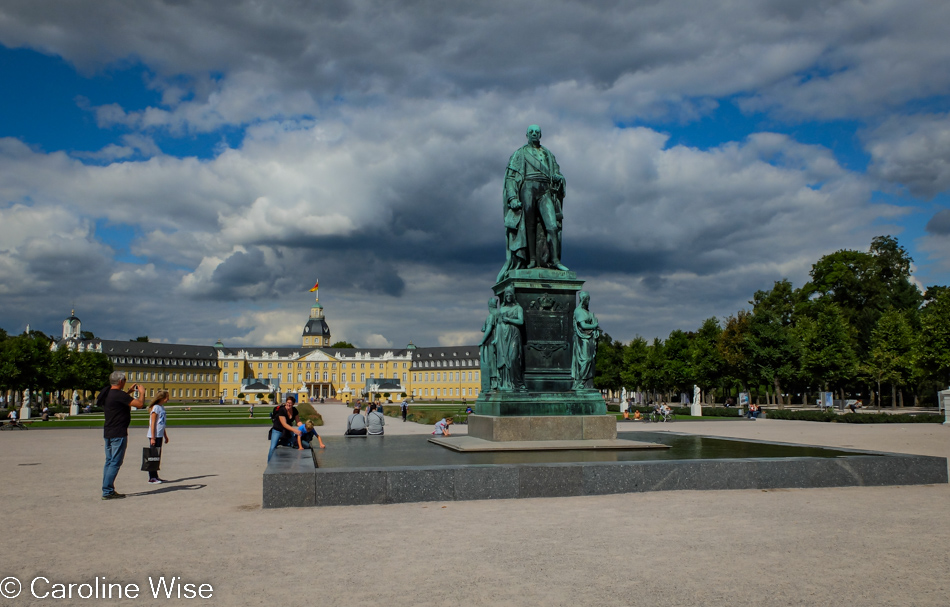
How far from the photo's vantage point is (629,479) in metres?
10.6

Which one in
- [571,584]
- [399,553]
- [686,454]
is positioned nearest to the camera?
[571,584]

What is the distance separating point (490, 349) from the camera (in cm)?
1493

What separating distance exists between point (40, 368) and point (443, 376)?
382 feet

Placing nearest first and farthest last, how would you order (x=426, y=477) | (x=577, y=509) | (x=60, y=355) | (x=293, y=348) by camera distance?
(x=577, y=509), (x=426, y=477), (x=60, y=355), (x=293, y=348)

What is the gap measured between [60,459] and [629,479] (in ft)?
54.8

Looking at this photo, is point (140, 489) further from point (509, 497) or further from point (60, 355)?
point (60, 355)

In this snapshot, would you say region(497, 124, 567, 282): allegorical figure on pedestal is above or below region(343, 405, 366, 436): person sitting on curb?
above

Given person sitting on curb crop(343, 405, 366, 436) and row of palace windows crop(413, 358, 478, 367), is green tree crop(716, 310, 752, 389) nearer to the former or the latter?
person sitting on curb crop(343, 405, 366, 436)

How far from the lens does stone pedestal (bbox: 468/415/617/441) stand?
13.5 metres

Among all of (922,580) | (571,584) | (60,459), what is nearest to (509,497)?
(571,584)

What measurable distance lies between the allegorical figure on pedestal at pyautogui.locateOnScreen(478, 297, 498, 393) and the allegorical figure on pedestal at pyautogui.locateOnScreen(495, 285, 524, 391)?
33cm

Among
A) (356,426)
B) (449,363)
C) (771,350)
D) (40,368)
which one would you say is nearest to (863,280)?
(771,350)

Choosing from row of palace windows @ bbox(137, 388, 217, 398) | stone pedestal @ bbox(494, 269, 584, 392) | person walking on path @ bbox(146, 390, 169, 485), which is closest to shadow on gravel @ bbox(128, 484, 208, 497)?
person walking on path @ bbox(146, 390, 169, 485)

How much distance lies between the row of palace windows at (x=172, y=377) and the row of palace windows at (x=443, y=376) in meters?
50.8
